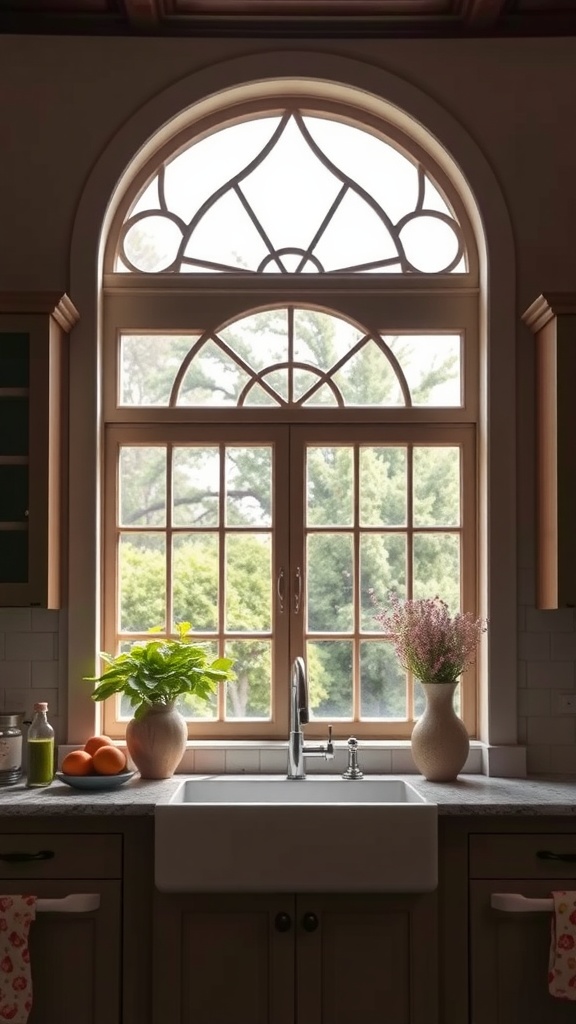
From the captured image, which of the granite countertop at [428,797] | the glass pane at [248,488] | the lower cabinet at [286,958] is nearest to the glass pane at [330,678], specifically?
the granite countertop at [428,797]

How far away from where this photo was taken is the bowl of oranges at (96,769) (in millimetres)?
3008

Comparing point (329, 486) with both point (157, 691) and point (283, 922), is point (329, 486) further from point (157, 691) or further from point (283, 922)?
point (283, 922)

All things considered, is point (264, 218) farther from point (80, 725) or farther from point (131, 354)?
point (80, 725)

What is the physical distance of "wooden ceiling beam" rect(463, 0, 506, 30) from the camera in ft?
10.9

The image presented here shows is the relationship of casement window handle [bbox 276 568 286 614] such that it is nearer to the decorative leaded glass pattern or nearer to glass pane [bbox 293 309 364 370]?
glass pane [bbox 293 309 364 370]

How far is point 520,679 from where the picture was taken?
11.1 feet

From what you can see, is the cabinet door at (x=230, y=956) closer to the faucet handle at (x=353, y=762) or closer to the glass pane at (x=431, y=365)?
the faucet handle at (x=353, y=762)

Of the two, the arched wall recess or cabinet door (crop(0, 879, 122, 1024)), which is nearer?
cabinet door (crop(0, 879, 122, 1024))

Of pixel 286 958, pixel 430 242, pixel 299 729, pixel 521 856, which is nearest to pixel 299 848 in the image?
pixel 286 958

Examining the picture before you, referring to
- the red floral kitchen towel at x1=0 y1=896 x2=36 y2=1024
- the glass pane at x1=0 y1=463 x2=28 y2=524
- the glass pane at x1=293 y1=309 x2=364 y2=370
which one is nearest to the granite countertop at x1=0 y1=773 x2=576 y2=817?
the red floral kitchen towel at x1=0 y1=896 x2=36 y2=1024

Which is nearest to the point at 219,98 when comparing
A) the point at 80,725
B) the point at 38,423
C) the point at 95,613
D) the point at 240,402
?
the point at 240,402

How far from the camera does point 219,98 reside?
11.6 feet

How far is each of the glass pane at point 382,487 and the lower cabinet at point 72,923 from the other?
1322 millimetres

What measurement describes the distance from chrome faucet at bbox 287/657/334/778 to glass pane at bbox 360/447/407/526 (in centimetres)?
60
